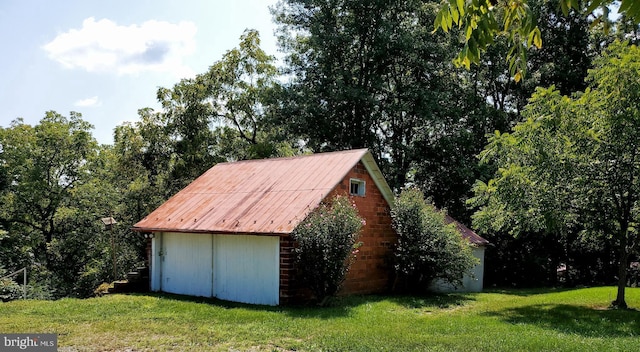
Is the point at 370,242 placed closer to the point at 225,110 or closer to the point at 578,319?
the point at 578,319

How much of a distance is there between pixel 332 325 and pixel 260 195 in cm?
675

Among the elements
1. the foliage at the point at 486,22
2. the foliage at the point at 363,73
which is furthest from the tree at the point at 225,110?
the foliage at the point at 486,22

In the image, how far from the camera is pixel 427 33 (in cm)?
2875

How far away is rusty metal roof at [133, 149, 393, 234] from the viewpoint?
1518 centimetres

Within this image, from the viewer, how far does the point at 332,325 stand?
37.0 ft

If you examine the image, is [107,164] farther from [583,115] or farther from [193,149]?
[583,115]

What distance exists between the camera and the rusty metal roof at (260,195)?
49.8ft

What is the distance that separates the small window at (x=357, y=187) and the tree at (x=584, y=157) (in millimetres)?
4075

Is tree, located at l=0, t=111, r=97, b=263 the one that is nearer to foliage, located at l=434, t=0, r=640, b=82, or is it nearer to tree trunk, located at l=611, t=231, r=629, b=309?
tree trunk, located at l=611, t=231, r=629, b=309

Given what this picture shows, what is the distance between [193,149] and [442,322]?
69.2 ft

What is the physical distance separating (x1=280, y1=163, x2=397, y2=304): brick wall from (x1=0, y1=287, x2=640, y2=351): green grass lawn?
36.2 inches

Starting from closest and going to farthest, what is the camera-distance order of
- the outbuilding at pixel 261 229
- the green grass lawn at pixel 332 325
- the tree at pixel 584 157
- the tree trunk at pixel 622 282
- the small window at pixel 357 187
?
the green grass lawn at pixel 332 325
the tree at pixel 584 157
the tree trunk at pixel 622 282
the outbuilding at pixel 261 229
the small window at pixel 357 187

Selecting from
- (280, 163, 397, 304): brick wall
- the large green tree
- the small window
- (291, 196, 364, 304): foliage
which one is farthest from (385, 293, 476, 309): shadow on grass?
the large green tree

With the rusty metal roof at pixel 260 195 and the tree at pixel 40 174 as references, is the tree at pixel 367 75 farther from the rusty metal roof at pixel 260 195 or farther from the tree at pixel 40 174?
the tree at pixel 40 174
